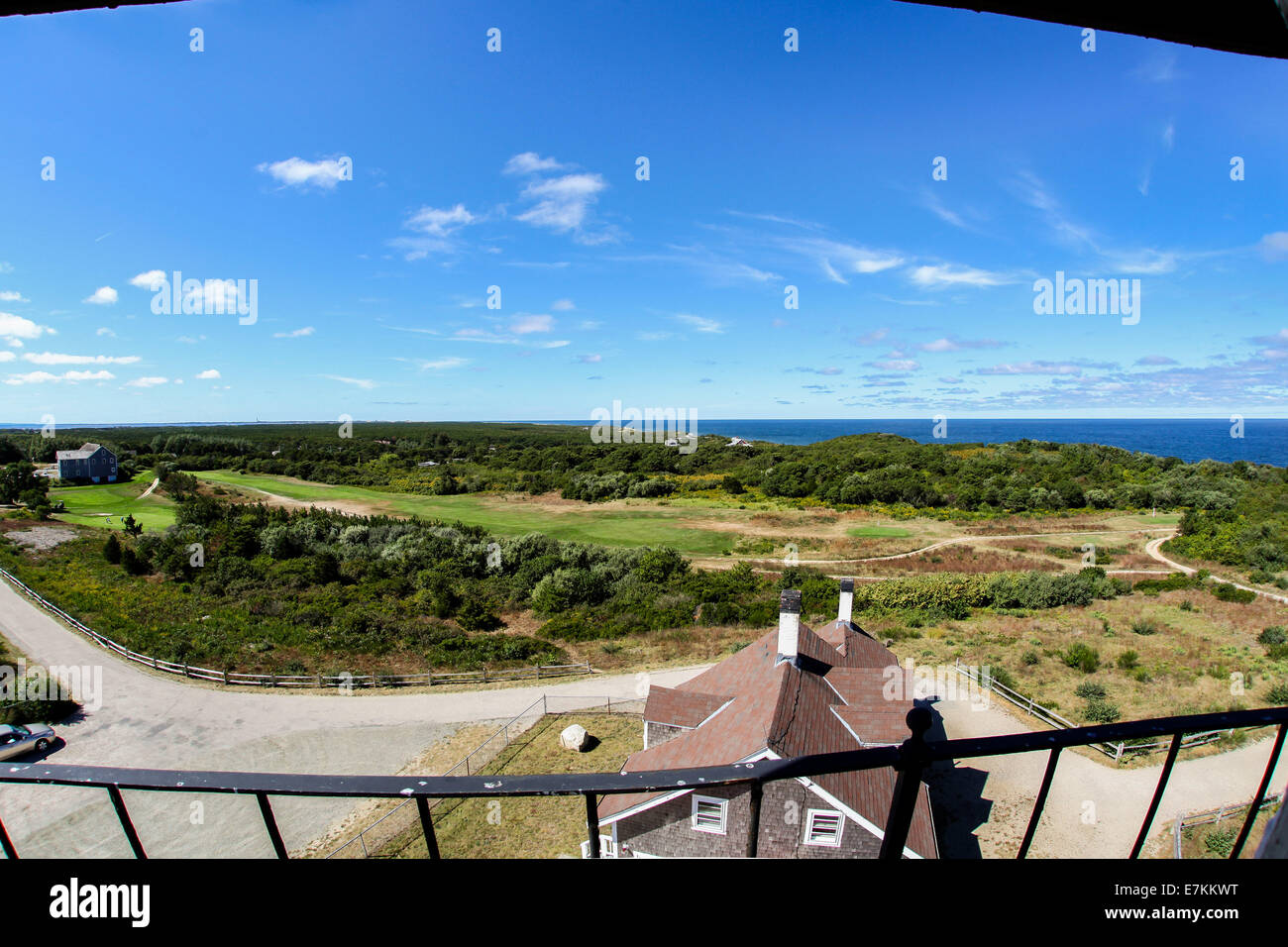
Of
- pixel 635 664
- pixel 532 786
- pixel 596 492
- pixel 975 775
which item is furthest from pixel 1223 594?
pixel 596 492

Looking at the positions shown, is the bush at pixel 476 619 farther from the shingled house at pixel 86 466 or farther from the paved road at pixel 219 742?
the shingled house at pixel 86 466

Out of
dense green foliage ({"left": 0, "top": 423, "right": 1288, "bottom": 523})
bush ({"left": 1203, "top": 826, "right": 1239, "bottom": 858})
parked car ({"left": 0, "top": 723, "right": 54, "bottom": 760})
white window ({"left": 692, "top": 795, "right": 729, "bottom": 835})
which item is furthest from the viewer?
dense green foliage ({"left": 0, "top": 423, "right": 1288, "bottom": 523})

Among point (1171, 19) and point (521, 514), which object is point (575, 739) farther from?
point (521, 514)

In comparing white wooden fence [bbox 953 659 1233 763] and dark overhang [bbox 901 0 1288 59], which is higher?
dark overhang [bbox 901 0 1288 59]

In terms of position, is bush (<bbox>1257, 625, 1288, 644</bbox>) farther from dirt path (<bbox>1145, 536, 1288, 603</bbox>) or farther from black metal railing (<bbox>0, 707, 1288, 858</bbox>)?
black metal railing (<bbox>0, 707, 1288, 858</bbox>)

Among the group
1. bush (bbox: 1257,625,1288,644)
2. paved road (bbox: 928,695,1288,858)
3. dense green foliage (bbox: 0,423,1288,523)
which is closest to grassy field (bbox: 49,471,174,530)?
dense green foliage (bbox: 0,423,1288,523)

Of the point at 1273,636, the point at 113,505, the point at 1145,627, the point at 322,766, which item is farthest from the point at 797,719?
the point at 113,505
